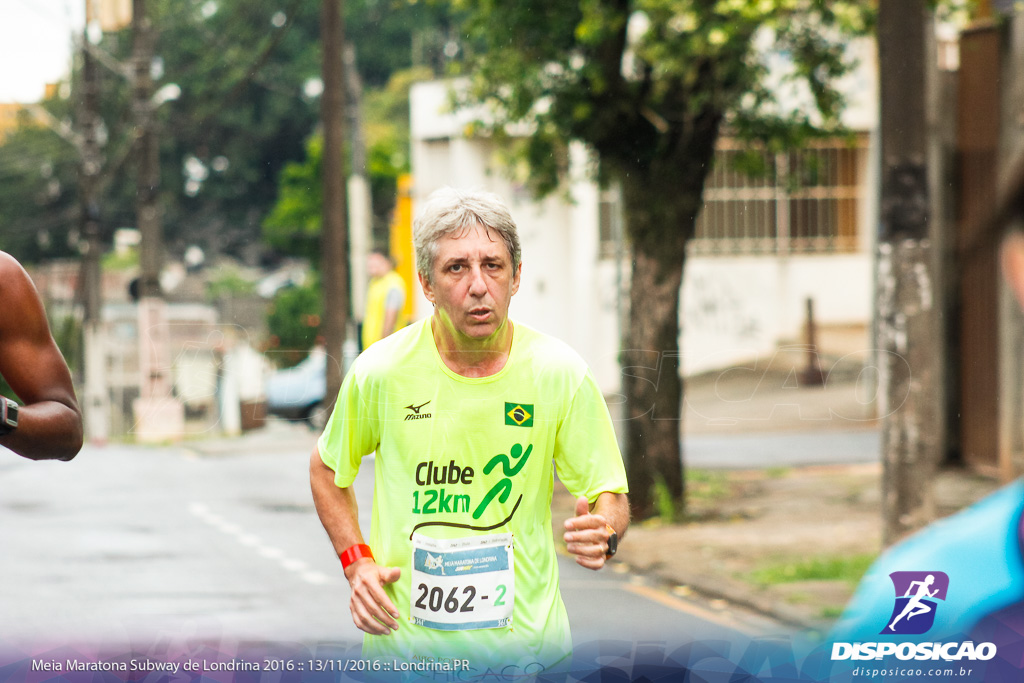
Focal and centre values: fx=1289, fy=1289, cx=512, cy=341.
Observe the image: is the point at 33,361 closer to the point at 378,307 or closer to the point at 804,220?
the point at 378,307

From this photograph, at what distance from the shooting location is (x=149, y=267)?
586 cm

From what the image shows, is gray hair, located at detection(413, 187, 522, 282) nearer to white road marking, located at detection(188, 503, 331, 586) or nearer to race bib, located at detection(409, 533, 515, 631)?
race bib, located at detection(409, 533, 515, 631)

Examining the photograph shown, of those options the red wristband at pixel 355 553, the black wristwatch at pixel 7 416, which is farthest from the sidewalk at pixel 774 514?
the black wristwatch at pixel 7 416

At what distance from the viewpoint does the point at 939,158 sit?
10250 mm

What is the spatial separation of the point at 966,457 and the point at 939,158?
2377 mm

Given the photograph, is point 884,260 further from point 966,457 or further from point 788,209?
point 788,209

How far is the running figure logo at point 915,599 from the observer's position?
63.4 inches

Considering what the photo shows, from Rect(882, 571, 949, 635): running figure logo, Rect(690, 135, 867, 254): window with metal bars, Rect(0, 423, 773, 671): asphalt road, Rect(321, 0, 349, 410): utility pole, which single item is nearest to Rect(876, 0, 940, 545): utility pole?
Rect(0, 423, 773, 671): asphalt road

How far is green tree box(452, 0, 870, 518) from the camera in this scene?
23.0ft

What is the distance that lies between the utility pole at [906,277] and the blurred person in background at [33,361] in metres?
3.89

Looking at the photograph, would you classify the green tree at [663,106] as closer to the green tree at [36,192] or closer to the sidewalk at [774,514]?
the sidewalk at [774,514]

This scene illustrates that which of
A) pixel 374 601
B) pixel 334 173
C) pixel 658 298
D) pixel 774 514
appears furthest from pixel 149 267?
pixel 774 514

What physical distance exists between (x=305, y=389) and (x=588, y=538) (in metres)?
1.32

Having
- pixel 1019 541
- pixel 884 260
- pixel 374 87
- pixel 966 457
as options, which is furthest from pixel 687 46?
pixel 1019 541
